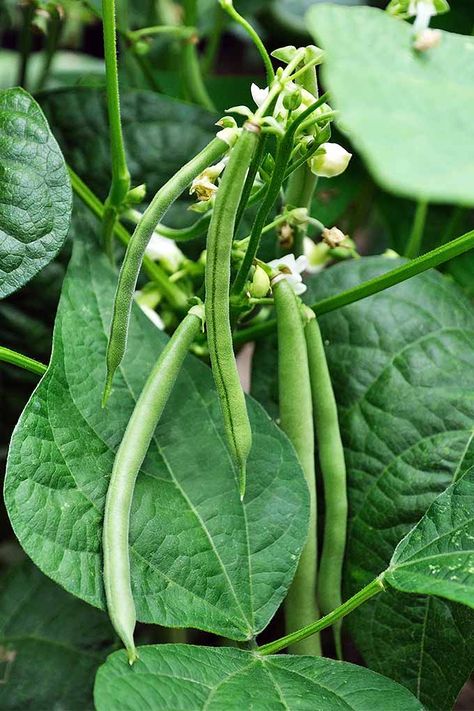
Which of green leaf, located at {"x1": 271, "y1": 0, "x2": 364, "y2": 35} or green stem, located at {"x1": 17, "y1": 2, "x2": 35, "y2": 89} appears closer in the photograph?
green stem, located at {"x1": 17, "y1": 2, "x2": 35, "y2": 89}

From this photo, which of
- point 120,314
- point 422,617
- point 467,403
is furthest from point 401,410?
point 120,314

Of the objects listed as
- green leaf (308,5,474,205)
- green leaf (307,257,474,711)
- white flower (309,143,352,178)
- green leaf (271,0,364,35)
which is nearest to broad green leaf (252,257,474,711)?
green leaf (307,257,474,711)

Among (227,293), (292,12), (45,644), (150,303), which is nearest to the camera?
(227,293)

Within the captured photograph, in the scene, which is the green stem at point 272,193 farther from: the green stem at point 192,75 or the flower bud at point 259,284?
the green stem at point 192,75

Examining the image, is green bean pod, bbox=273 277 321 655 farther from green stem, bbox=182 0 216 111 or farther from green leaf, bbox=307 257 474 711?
green stem, bbox=182 0 216 111

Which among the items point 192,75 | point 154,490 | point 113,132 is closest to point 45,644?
point 154,490

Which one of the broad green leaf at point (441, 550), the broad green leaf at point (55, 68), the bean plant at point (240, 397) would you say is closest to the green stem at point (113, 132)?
the bean plant at point (240, 397)

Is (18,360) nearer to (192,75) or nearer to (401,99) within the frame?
(401,99)
